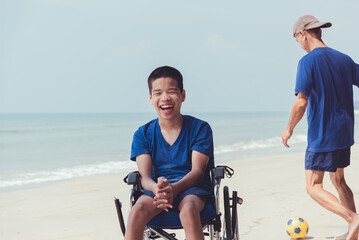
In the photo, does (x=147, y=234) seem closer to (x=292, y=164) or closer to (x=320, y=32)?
(x=320, y=32)

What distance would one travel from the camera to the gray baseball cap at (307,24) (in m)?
3.54

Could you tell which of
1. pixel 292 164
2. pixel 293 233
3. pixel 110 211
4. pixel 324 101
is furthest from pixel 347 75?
pixel 292 164

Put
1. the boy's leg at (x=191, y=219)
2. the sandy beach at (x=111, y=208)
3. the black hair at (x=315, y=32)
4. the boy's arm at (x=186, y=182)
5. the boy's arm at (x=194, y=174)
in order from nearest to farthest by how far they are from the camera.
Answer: the boy's leg at (x=191, y=219)
the boy's arm at (x=186, y=182)
the boy's arm at (x=194, y=174)
the black hair at (x=315, y=32)
the sandy beach at (x=111, y=208)

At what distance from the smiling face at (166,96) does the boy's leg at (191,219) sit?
59 cm

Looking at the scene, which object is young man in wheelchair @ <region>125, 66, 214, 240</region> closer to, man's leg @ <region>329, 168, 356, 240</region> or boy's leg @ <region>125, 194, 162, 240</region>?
boy's leg @ <region>125, 194, 162, 240</region>

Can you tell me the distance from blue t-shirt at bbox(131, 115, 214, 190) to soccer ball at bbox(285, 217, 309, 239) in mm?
1195

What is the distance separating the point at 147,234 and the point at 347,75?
5.74ft

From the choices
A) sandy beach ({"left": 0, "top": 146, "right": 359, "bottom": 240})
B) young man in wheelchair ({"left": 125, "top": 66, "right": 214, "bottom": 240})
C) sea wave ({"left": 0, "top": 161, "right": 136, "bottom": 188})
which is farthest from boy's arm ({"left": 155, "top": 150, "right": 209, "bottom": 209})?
sea wave ({"left": 0, "top": 161, "right": 136, "bottom": 188})

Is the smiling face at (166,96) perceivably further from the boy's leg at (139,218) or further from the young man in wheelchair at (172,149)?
the boy's leg at (139,218)

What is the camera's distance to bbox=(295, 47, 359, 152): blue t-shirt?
3.47 meters

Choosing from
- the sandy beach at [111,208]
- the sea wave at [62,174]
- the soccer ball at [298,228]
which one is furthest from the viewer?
the sea wave at [62,174]

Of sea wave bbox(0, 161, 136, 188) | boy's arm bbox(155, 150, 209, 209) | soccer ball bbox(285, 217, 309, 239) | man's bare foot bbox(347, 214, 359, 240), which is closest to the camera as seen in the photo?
boy's arm bbox(155, 150, 209, 209)

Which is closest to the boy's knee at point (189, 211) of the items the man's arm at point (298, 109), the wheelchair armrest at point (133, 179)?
the wheelchair armrest at point (133, 179)

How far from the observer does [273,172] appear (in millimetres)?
8281
